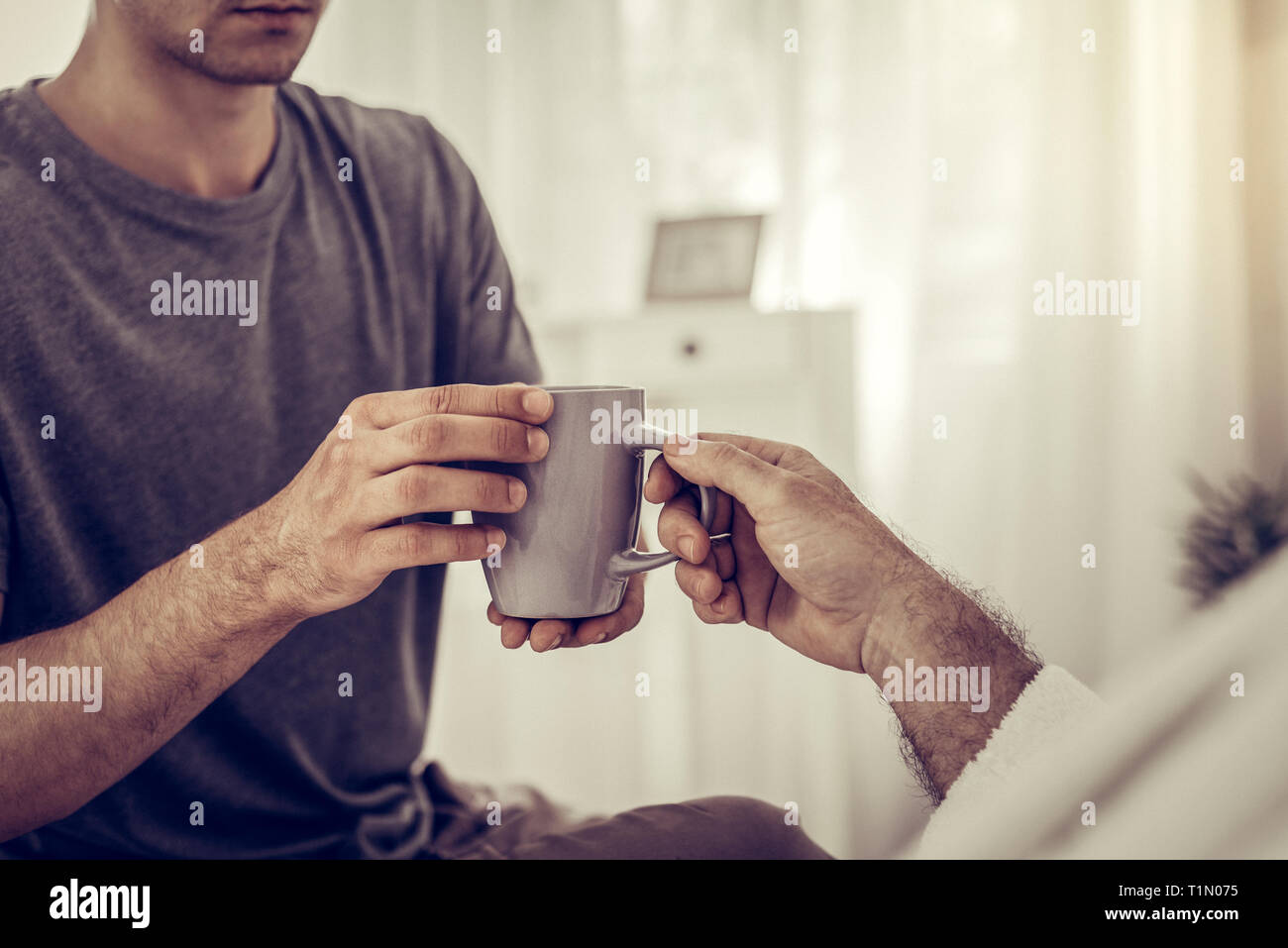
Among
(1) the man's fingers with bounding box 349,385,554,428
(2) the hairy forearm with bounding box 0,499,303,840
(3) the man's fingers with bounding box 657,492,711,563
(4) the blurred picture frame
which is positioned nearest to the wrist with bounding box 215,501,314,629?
(2) the hairy forearm with bounding box 0,499,303,840

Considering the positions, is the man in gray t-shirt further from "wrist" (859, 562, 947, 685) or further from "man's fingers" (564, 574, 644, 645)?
"wrist" (859, 562, 947, 685)

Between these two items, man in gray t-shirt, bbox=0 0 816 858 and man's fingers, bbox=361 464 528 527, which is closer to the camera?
man's fingers, bbox=361 464 528 527

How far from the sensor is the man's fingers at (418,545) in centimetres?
47

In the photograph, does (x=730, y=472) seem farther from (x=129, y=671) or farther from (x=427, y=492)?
(x=129, y=671)

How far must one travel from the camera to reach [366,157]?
0.82m

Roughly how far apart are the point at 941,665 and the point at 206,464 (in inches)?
21.0

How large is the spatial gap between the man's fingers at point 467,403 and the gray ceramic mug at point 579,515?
0.02 metres

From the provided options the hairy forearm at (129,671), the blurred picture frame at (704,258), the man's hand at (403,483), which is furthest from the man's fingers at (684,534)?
the blurred picture frame at (704,258)

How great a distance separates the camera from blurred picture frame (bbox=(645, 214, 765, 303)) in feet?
4.67

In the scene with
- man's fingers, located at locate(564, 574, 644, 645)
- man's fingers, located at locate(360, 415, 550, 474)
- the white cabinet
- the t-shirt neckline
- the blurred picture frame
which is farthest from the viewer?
the blurred picture frame

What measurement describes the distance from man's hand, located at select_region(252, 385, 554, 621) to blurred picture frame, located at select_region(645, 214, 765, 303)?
0.99 meters
